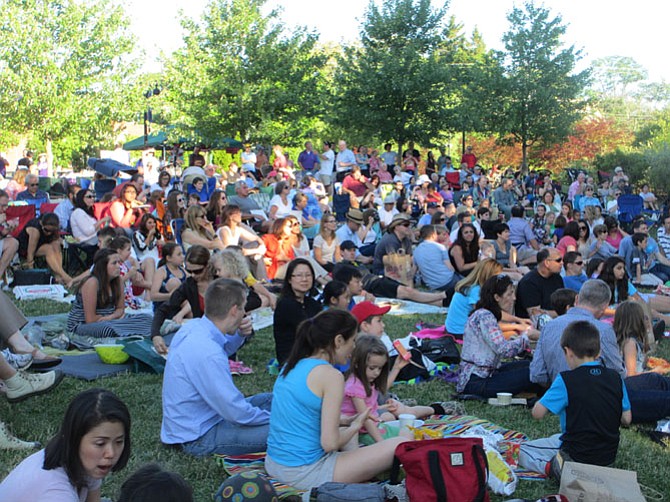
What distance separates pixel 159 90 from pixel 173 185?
12.4m

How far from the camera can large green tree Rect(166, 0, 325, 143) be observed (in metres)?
28.0

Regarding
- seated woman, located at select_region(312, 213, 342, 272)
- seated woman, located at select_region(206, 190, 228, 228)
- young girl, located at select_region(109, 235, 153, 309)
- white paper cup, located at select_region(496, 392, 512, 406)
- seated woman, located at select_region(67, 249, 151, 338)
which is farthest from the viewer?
seated woman, located at select_region(206, 190, 228, 228)

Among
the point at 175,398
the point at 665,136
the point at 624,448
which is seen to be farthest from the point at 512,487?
the point at 665,136

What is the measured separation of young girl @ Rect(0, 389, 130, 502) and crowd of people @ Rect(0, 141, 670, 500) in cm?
1

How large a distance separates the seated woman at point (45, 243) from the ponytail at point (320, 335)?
789 cm

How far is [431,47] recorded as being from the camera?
2858cm

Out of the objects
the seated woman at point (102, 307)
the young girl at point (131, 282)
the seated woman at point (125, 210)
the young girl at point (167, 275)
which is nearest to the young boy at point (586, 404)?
the seated woman at point (102, 307)

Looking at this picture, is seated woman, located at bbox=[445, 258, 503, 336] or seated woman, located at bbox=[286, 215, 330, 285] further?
seated woman, located at bbox=[286, 215, 330, 285]

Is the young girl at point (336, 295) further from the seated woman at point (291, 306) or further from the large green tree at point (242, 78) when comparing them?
the large green tree at point (242, 78)

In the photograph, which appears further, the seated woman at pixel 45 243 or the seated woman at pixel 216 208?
the seated woman at pixel 216 208

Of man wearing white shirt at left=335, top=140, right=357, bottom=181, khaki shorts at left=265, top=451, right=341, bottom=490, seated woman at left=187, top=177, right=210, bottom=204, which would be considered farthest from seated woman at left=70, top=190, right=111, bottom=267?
man wearing white shirt at left=335, top=140, right=357, bottom=181

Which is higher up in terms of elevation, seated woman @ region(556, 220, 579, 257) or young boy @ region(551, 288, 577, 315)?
seated woman @ region(556, 220, 579, 257)

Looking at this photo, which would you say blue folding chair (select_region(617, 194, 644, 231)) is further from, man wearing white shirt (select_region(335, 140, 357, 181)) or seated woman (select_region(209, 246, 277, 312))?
seated woman (select_region(209, 246, 277, 312))

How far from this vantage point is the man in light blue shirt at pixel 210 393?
5066 mm
